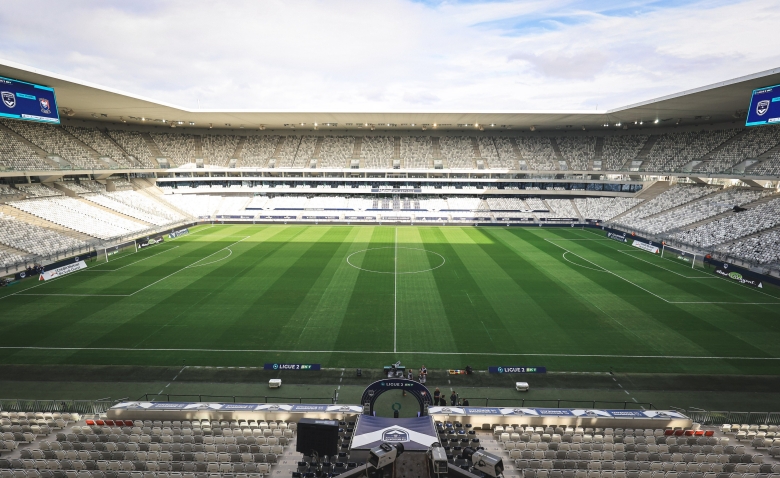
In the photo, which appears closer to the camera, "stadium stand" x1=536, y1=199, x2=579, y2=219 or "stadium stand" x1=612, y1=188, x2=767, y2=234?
"stadium stand" x1=612, y1=188, x2=767, y2=234

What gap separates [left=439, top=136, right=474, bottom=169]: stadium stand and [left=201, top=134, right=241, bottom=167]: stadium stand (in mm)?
34042

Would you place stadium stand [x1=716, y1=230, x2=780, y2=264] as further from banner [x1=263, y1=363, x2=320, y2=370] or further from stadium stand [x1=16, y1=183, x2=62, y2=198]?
stadium stand [x1=16, y1=183, x2=62, y2=198]

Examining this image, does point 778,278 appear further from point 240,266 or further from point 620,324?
point 240,266

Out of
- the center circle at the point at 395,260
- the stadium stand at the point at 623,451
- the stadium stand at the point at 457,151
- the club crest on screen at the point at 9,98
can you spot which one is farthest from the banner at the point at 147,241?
the stadium stand at the point at 457,151

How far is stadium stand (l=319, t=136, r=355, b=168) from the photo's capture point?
60625 millimetres

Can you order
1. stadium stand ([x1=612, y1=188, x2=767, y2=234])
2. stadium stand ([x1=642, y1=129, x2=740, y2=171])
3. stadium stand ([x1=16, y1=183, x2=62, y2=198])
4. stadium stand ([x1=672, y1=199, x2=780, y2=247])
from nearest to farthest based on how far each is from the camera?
stadium stand ([x1=672, y1=199, x2=780, y2=247]), stadium stand ([x1=16, y1=183, x2=62, y2=198]), stadium stand ([x1=612, y1=188, x2=767, y2=234]), stadium stand ([x1=642, y1=129, x2=740, y2=171])

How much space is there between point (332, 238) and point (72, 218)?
83.8 ft

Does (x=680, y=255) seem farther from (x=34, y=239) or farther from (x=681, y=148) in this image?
(x=34, y=239)

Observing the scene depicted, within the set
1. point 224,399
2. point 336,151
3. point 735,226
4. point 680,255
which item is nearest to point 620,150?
point 735,226

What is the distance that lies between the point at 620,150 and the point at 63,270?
67.2 meters

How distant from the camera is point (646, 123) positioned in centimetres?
5259

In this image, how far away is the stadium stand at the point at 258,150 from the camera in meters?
60.7

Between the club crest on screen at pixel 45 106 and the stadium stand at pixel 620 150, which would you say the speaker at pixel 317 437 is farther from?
the stadium stand at pixel 620 150

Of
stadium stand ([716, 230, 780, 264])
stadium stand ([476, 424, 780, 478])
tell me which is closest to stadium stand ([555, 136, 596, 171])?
stadium stand ([716, 230, 780, 264])
